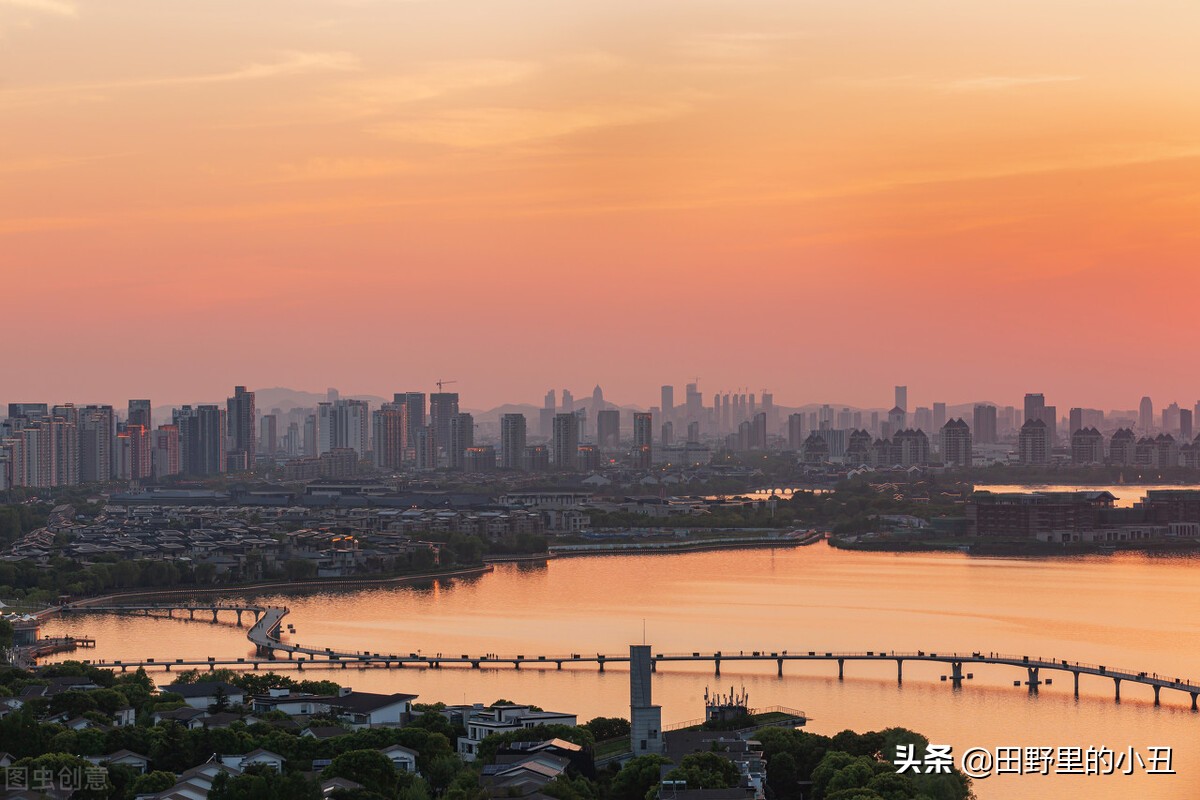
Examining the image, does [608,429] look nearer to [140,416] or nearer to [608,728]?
[140,416]

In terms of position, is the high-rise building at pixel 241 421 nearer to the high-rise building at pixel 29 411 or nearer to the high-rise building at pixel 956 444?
the high-rise building at pixel 29 411

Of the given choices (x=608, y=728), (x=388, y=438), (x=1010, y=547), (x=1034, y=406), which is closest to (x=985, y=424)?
(x=1034, y=406)

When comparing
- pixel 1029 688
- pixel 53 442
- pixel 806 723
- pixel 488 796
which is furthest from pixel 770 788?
pixel 53 442

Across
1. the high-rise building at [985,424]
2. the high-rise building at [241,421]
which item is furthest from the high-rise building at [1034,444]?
the high-rise building at [241,421]

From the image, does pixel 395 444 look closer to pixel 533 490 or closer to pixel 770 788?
pixel 533 490

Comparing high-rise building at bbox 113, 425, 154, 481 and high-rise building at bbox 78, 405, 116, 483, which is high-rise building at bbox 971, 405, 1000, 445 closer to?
high-rise building at bbox 113, 425, 154, 481
